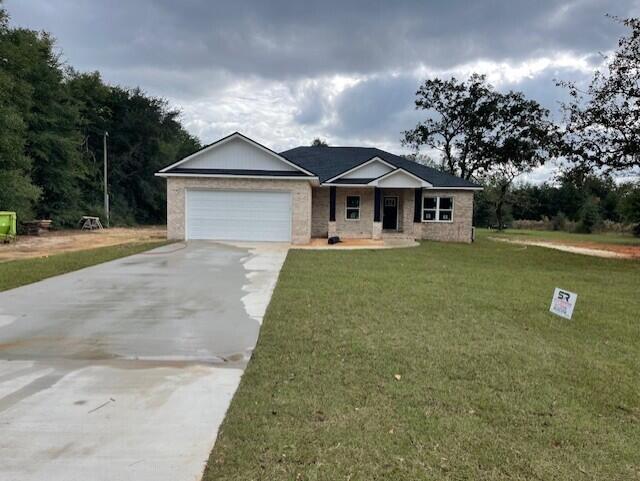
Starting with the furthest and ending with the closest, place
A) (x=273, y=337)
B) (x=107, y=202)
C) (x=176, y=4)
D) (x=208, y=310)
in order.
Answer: (x=107, y=202) < (x=176, y=4) < (x=208, y=310) < (x=273, y=337)

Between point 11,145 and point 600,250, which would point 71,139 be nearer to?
point 11,145

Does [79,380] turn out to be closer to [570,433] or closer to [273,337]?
[273,337]

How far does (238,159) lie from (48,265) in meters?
9.07

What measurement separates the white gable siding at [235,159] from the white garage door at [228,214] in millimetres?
1081

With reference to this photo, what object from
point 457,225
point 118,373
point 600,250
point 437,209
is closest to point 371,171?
point 437,209

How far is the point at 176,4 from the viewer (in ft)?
46.6

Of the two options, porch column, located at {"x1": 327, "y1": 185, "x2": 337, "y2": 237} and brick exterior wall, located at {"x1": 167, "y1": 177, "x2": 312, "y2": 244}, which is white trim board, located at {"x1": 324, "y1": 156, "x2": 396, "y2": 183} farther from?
brick exterior wall, located at {"x1": 167, "y1": 177, "x2": 312, "y2": 244}

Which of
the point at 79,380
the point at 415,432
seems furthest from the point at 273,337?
the point at 415,432

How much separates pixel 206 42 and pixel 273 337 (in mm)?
14663

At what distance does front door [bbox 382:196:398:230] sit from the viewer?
2367 cm

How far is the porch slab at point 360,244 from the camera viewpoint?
17.7 metres

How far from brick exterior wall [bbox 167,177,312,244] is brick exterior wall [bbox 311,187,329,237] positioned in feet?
10.8

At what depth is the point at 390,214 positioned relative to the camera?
23.9 metres

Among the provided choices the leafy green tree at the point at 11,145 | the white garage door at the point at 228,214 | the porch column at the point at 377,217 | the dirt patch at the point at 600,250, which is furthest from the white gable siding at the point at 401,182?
the leafy green tree at the point at 11,145
